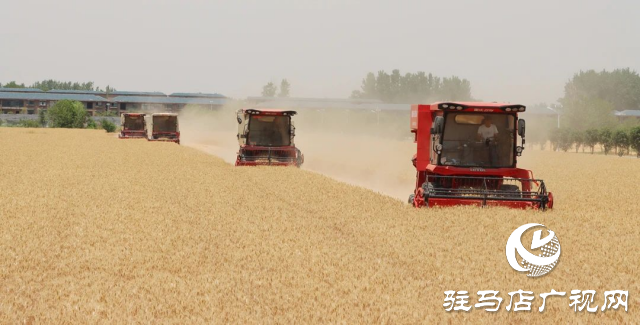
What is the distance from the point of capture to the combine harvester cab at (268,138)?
2756cm

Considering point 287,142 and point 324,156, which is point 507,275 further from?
point 324,156

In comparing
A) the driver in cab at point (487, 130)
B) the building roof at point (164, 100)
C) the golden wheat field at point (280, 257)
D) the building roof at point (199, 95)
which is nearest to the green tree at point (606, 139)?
the golden wheat field at point (280, 257)

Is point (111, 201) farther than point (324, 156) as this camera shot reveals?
No

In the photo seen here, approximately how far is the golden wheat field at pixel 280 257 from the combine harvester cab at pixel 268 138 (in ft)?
31.2

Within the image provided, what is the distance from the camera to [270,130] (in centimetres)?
2833

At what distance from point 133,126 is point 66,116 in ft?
176

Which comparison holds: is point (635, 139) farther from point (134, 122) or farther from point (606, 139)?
point (134, 122)

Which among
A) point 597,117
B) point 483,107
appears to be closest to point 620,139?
point 597,117

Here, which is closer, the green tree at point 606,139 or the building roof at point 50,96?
the green tree at point 606,139

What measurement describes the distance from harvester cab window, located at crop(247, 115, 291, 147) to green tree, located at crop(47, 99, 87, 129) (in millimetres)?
86496

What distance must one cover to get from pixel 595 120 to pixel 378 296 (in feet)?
265

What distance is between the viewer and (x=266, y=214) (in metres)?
13.7

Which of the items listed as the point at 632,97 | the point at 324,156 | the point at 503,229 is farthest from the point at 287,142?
the point at 632,97

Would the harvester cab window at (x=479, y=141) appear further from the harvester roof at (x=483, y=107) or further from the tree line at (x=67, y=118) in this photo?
the tree line at (x=67, y=118)
